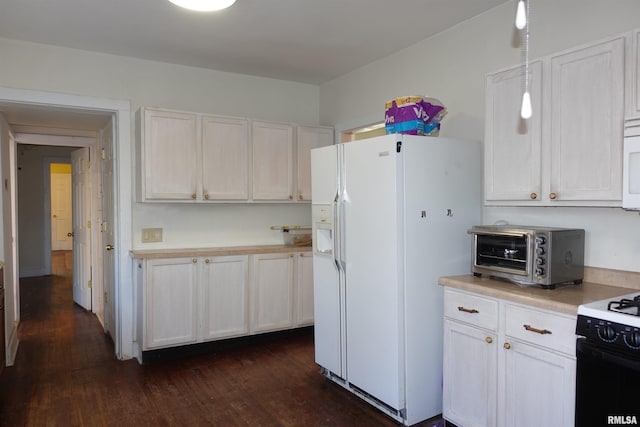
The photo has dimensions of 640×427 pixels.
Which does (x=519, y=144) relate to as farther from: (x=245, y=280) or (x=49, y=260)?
(x=49, y=260)

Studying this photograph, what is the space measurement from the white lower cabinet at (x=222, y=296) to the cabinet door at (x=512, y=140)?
2105 millimetres

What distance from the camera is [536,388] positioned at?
1995 millimetres

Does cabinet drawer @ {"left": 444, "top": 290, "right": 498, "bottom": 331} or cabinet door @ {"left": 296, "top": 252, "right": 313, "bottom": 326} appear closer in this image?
cabinet drawer @ {"left": 444, "top": 290, "right": 498, "bottom": 331}

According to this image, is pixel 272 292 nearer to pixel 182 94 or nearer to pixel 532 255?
pixel 182 94

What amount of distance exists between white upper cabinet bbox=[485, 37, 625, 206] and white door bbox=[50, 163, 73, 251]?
10096 millimetres

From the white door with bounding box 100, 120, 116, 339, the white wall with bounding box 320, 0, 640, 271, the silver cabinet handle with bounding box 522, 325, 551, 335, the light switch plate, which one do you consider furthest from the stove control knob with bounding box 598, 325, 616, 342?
the white door with bounding box 100, 120, 116, 339

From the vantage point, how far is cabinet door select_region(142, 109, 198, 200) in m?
3.61

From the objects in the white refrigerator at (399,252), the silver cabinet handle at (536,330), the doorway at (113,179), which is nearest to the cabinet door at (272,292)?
the doorway at (113,179)

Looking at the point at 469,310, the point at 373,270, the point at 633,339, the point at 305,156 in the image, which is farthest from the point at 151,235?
the point at 633,339

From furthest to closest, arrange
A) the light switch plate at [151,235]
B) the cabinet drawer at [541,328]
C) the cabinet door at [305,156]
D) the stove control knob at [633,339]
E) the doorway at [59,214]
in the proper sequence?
1. the doorway at [59,214]
2. the cabinet door at [305,156]
3. the light switch plate at [151,235]
4. the cabinet drawer at [541,328]
5. the stove control knob at [633,339]

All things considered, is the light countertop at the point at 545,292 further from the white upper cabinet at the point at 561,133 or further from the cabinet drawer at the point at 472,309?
the white upper cabinet at the point at 561,133

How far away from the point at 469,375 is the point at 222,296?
2.21 meters

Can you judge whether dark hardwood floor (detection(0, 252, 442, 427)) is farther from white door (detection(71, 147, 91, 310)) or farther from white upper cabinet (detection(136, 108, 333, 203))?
white upper cabinet (detection(136, 108, 333, 203))

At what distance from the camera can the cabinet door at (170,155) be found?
3.61 metres
